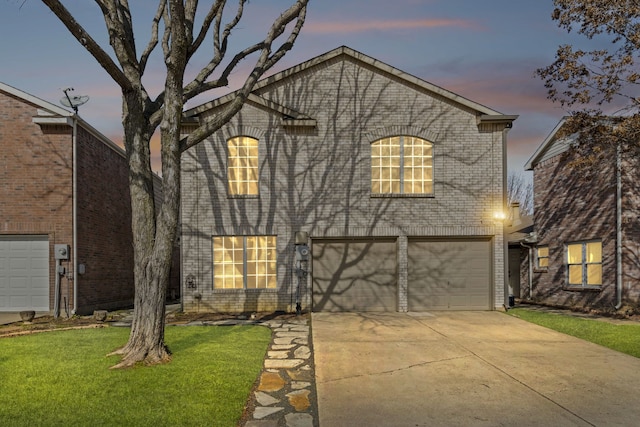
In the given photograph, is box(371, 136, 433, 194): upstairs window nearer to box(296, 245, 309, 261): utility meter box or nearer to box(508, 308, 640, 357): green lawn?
box(296, 245, 309, 261): utility meter box

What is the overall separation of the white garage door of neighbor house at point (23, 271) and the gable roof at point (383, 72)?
20.7 ft

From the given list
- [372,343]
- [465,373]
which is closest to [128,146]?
[372,343]

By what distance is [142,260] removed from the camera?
7535mm

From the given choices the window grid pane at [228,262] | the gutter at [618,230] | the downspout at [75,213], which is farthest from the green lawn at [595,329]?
the downspout at [75,213]

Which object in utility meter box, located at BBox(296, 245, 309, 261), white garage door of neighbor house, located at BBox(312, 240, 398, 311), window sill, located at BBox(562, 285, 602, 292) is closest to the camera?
utility meter box, located at BBox(296, 245, 309, 261)

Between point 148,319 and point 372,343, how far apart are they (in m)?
4.46

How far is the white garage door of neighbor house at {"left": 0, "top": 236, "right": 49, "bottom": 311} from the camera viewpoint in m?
13.5

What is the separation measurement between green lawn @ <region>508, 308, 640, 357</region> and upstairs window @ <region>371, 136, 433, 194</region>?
4.96 metres

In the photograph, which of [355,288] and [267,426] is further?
[355,288]

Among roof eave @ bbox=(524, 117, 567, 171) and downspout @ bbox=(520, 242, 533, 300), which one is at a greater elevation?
roof eave @ bbox=(524, 117, 567, 171)

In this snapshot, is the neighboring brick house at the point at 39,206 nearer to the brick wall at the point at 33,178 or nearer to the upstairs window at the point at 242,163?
the brick wall at the point at 33,178

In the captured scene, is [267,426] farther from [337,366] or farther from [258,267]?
[258,267]

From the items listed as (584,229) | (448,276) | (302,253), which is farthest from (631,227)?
(302,253)

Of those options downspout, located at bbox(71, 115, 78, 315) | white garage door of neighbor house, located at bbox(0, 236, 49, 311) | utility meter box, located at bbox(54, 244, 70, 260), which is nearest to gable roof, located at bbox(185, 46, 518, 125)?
downspout, located at bbox(71, 115, 78, 315)
